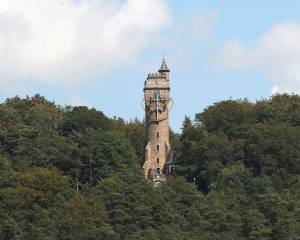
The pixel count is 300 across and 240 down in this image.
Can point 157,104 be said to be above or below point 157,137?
above

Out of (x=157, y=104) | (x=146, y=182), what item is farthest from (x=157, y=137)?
(x=146, y=182)

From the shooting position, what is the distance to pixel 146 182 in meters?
118

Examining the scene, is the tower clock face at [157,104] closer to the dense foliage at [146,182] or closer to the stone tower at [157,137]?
the stone tower at [157,137]

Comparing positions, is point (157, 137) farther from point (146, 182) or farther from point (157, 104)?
point (146, 182)

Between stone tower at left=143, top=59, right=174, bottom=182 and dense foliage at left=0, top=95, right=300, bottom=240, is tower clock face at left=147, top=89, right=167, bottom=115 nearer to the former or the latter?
stone tower at left=143, top=59, right=174, bottom=182

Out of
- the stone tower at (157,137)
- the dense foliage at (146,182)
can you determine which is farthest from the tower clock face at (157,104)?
the dense foliage at (146,182)

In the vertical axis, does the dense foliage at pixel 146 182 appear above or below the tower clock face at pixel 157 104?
below

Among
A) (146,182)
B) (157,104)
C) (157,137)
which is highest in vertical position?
(157,104)

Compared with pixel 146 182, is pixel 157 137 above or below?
above

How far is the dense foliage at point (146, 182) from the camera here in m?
109

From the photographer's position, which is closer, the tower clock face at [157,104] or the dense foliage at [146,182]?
the dense foliage at [146,182]

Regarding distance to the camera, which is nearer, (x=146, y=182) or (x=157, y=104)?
(x=146, y=182)

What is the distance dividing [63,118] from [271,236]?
26864 millimetres

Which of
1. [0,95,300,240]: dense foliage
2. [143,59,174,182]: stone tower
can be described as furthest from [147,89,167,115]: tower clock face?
[0,95,300,240]: dense foliage
